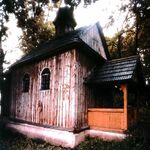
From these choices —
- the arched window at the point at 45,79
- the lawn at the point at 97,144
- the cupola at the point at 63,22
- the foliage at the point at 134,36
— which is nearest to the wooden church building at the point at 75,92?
the arched window at the point at 45,79

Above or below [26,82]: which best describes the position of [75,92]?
below

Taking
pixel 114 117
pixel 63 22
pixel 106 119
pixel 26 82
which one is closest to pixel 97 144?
pixel 106 119

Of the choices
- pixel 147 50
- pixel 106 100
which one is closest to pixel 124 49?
pixel 147 50

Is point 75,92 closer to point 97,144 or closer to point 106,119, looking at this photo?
point 106,119

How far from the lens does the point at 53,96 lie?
13.6 m

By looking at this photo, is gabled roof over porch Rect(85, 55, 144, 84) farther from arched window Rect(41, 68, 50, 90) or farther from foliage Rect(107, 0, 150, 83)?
foliage Rect(107, 0, 150, 83)

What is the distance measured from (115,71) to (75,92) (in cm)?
249

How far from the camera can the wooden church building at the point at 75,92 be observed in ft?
39.5

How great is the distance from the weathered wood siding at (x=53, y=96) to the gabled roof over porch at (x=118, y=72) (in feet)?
4.46

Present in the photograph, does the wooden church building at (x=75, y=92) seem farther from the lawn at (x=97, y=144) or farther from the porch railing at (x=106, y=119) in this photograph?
the lawn at (x=97, y=144)

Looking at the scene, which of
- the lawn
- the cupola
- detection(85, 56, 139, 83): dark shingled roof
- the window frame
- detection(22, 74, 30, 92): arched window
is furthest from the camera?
the cupola

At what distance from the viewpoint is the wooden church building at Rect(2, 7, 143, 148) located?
12.0 metres

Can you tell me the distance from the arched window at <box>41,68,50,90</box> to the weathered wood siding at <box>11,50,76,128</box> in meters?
0.25

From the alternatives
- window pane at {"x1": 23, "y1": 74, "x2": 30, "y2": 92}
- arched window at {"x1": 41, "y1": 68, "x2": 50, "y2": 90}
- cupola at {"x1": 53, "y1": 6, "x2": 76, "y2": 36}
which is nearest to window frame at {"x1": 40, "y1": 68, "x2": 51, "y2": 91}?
arched window at {"x1": 41, "y1": 68, "x2": 50, "y2": 90}
